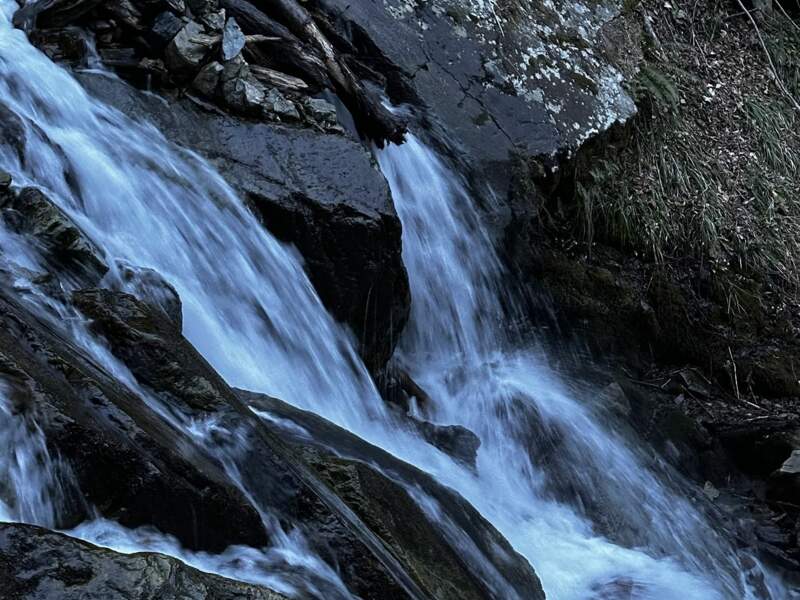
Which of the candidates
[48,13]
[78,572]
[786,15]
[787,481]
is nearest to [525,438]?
[787,481]

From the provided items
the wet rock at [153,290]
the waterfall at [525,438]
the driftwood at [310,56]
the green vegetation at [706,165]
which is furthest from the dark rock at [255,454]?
the green vegetation at [706,165]

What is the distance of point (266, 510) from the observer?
2.96 meters

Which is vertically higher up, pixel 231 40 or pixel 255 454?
pixel 231 40

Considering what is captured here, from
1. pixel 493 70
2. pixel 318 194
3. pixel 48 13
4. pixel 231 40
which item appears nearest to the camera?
pixel 48 13

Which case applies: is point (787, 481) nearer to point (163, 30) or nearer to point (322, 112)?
point (322, 112)

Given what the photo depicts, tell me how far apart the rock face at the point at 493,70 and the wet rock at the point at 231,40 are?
94cm

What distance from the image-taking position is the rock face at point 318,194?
186 inches

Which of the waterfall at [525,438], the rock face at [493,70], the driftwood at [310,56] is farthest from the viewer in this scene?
the rock face at [493,70]

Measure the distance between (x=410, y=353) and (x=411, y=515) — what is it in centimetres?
214

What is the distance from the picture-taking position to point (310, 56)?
5.41 metres

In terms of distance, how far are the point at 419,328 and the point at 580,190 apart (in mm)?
1658

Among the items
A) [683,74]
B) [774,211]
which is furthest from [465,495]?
[683,74]

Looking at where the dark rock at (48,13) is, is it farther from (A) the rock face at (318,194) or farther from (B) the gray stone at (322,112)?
(B) the gray stone at (322,112)

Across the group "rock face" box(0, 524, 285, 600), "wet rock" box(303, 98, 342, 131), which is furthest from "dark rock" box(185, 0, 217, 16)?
"rock face" box(0, 524, 285, 600)
